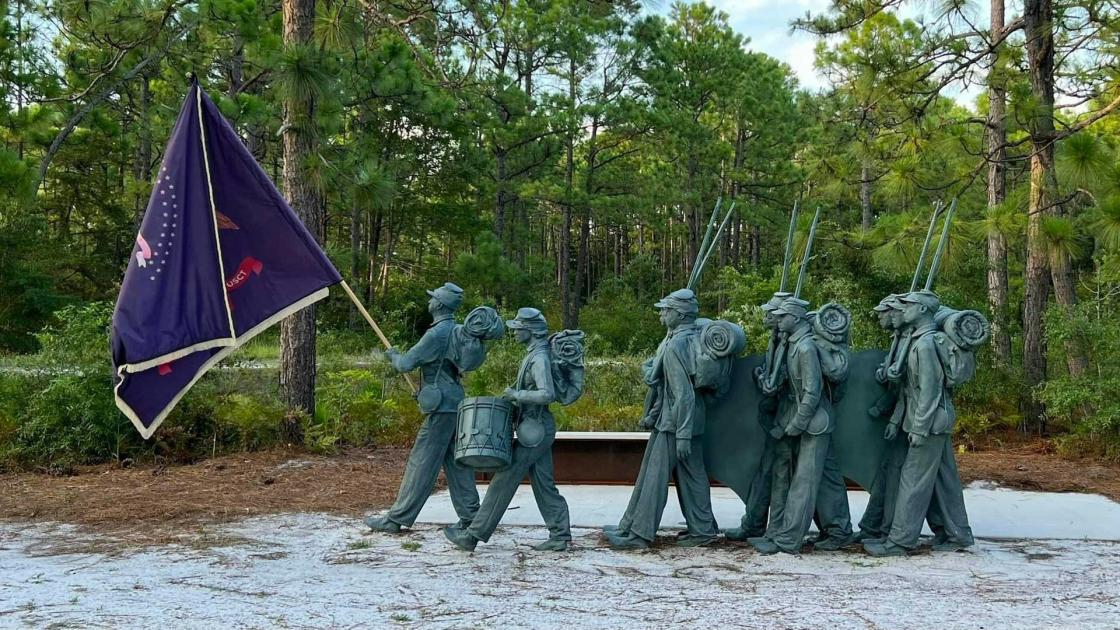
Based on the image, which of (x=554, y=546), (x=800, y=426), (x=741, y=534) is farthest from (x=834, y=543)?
(x=554, y=546)

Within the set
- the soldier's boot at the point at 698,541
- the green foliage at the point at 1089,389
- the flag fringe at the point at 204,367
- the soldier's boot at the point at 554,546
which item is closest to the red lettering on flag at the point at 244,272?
the flag fringe at the point at 204,367

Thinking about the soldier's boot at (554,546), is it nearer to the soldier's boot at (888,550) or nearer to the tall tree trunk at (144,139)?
the soldier's boot at (888,550)

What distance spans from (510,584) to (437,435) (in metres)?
1.72

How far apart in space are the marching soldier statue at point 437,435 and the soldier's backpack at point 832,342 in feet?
8.77

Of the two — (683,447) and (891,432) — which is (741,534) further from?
(891,432)

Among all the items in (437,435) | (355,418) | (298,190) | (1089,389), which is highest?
(298,190)

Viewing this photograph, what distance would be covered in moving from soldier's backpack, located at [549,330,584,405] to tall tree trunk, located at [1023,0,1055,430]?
7108 millimetres

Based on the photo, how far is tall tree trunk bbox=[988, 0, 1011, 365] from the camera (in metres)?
12.3

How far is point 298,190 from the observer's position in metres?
11.2

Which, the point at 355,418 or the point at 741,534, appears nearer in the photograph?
the point at 741,534

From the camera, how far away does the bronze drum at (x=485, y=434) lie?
675cm

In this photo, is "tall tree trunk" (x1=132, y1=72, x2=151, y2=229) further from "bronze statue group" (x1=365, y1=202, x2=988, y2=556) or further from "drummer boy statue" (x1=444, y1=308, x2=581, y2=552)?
"drummer boy statue" (x1=444, y1=308, x2=581, y2=552)

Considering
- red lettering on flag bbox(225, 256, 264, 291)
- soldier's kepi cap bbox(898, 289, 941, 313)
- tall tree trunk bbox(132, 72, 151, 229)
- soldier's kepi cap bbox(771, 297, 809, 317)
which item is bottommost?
soldier's kepi cap bbox(771, 297, 809, 317)

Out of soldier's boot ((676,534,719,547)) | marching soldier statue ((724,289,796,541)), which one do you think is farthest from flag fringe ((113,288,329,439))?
marching soldier statue ((724,289,796,541))
